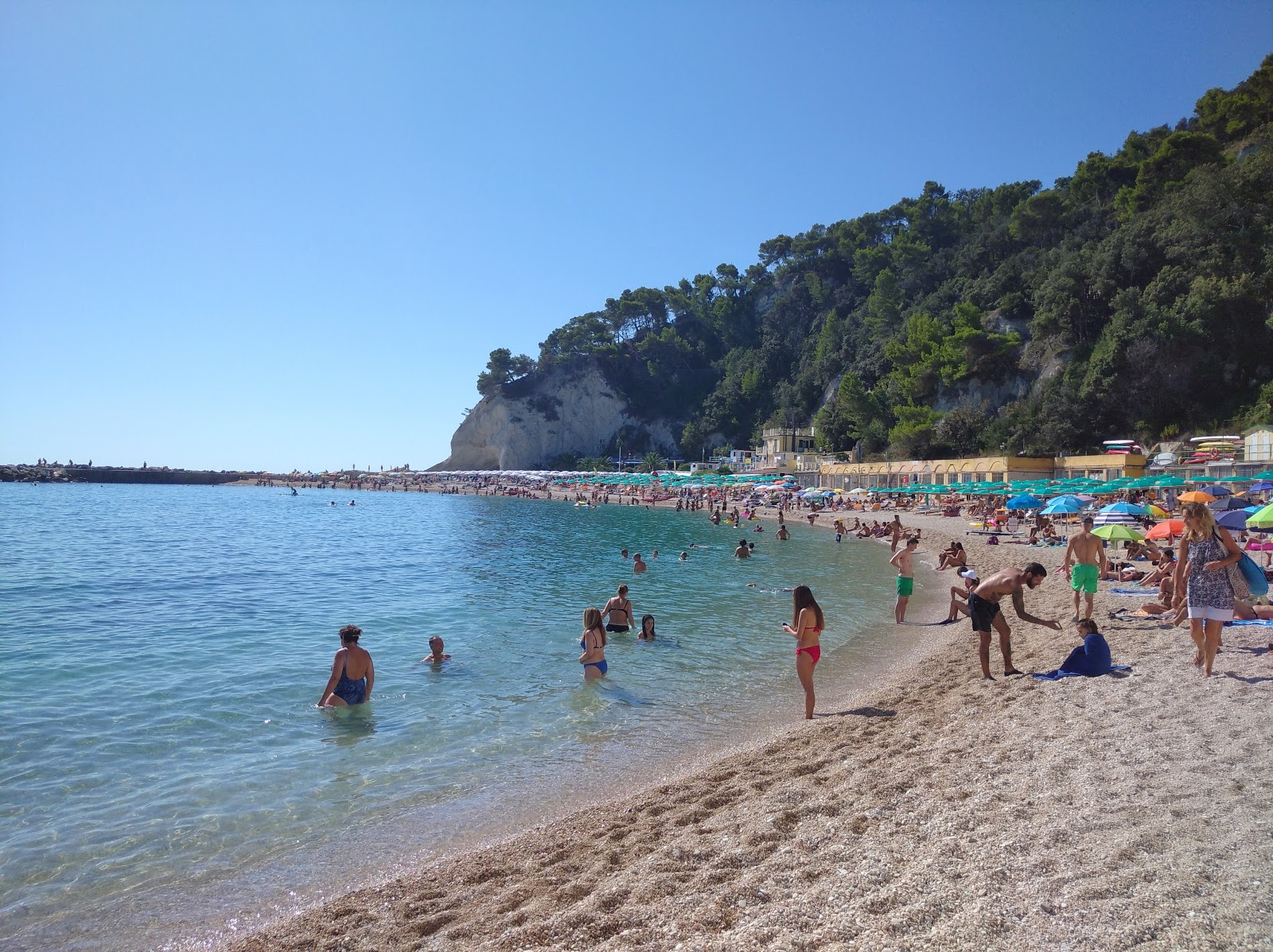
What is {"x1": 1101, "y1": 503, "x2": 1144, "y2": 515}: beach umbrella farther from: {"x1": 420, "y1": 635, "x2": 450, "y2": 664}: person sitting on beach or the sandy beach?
{"x1": 420, "y1": 635, "x2": 450, "y2": 664}: person sitting on beach

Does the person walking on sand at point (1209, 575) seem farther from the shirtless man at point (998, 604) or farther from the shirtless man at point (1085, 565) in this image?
the shirtless man at point (1085, 565)

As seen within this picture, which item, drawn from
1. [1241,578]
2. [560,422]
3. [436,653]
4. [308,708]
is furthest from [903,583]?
[560,422]

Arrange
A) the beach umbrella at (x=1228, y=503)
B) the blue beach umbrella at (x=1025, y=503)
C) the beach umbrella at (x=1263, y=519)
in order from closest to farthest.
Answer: the beach umbrella at (x=1263, y=519) → the beach umbrella at (x=1228, y=503) → the blue beach umbrella at (x=1025, y=503)

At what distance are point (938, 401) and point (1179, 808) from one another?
5379cm

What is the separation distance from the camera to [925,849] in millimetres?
3646

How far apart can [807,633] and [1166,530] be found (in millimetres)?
10931

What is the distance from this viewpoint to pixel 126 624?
13.3 m

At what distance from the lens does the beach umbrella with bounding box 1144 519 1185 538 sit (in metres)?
13.8

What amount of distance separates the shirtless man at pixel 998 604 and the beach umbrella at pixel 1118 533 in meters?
7.46

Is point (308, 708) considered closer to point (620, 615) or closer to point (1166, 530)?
point (620, 615)

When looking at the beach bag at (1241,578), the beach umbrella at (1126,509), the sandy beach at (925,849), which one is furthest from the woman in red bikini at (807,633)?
the beach umbrella at (1126,509)

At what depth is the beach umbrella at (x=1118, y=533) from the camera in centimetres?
1340

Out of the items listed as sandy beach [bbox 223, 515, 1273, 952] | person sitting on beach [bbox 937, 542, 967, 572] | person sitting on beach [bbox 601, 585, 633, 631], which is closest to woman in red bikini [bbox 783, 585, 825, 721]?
sandy beach [bbox 223, 515, 1273, 952]

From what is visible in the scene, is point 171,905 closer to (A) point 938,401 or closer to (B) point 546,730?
(B) point 546,730
